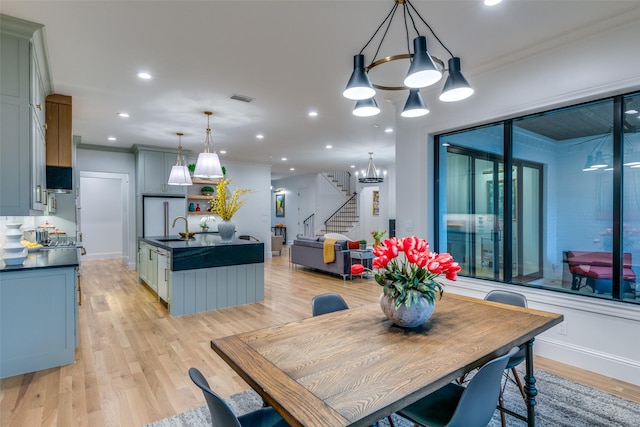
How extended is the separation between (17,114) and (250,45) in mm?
1937

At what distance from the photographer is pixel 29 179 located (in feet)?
8.84

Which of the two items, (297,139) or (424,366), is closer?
(424,366)

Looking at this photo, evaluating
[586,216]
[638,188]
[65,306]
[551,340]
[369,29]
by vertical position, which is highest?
[369,29]

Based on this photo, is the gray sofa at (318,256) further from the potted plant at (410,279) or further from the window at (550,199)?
the potted plant at (410,279)

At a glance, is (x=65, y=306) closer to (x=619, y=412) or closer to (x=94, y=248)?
(x=619, y=412)

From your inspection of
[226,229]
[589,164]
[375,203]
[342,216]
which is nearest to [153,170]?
[226,229]

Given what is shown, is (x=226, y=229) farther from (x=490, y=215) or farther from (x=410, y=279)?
(x=410, y=279)

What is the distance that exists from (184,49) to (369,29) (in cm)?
168

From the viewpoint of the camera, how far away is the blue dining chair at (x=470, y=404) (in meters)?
1.32

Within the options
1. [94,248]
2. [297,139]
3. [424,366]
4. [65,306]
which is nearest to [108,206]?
[94,248]

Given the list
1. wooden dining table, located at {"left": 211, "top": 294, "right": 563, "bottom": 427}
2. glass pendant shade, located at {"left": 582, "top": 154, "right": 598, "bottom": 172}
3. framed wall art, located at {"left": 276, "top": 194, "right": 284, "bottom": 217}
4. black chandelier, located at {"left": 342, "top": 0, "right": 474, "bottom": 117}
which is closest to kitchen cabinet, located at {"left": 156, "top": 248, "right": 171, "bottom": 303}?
wooden dining table, located at {"left": 211, "top": 294, "right": 563, "bottom": 427}

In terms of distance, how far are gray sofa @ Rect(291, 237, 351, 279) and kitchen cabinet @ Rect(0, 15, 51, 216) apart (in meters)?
5.06

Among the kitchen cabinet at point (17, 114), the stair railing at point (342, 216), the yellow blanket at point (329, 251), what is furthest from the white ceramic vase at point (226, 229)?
the stair railing at point (342, 216)

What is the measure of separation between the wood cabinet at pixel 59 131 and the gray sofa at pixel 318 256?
4.70m
